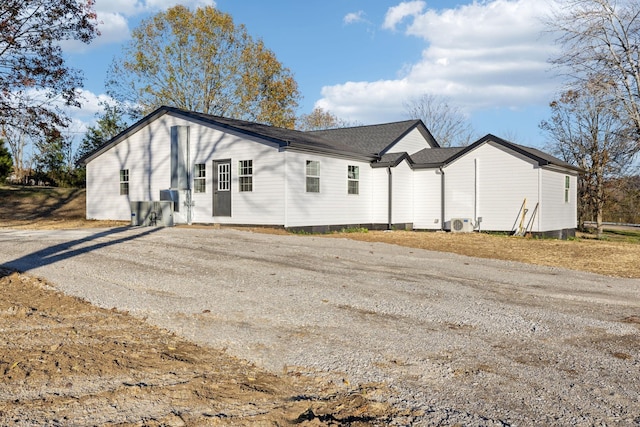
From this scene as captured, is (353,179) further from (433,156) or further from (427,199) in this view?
(433,156)

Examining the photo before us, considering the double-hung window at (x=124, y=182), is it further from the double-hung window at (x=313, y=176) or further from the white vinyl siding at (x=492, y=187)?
the white vinyl siding at (x=492, y=187)

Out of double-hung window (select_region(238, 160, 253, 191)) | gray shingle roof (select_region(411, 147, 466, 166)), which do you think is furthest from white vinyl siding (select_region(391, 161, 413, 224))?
double-hung window (select_region(238, 160, 253, 191))

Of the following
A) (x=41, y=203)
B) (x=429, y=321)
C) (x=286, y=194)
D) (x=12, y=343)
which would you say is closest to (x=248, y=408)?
(x=12, y=343)

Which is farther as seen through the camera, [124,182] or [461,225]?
[124,182]

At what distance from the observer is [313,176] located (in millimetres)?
18844

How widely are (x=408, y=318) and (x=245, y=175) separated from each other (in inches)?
526

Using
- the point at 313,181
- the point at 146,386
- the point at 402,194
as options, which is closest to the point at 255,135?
the point at 313,181

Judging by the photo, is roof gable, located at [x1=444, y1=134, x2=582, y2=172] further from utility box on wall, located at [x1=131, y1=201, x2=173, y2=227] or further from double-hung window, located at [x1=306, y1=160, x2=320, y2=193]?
utility box on wall, located at [x1=131, y1=201, x2=173, y2=227]

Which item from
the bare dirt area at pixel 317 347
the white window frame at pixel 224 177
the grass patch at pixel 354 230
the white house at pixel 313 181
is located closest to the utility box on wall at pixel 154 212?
the white house at pixel 313 181

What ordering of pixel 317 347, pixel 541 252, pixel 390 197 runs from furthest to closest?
pixel 390 197
pixel 541 252
pixel 317 347

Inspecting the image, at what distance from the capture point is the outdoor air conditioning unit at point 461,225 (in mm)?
20828

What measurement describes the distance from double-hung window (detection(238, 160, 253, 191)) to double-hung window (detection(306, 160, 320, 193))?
2020 millimetres

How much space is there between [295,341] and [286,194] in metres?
12.8

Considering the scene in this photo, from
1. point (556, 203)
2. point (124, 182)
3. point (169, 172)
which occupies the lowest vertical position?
point (556, 203)
